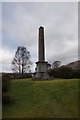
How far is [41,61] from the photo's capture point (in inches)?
878

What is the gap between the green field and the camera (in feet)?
32.2

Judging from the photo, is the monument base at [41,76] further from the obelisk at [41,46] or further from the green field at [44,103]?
the green field at [44,103]

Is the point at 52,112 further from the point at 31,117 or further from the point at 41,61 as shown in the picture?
the point at 41,61

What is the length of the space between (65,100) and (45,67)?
10.9 metres

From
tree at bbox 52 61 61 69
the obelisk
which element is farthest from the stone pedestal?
tree at bbox 52 61 61 69

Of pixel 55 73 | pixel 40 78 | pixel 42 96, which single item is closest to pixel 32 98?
pixel 42 96

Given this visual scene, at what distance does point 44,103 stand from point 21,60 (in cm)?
2003

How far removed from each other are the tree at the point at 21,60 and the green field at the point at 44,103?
15195 millimetres

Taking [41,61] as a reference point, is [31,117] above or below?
below

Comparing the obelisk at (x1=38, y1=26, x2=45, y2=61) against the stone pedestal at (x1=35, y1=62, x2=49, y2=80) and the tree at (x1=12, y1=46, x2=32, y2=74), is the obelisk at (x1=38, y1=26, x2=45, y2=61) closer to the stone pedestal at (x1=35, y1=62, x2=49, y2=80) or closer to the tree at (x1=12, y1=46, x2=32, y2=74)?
the stone pedestal at (x1=35, y1=62, x2=49, y2=80)

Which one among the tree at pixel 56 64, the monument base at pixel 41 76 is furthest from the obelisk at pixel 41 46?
the tree at pixel 56 64

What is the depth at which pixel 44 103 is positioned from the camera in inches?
453

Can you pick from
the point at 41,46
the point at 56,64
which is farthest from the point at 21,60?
the point at 56,64

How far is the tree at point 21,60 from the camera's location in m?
30.7
